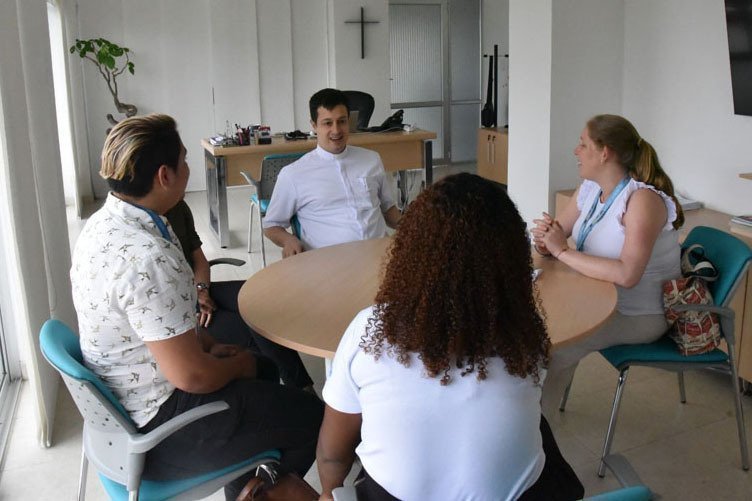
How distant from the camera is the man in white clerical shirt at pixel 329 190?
11.0 feet

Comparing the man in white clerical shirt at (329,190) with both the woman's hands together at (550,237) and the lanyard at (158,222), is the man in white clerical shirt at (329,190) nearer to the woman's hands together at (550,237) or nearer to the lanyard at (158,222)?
the woman's hands together at (550,237)

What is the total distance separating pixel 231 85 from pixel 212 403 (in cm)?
727

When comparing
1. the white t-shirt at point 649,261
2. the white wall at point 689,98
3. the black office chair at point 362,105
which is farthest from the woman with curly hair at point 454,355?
the black office chair at point 362,105

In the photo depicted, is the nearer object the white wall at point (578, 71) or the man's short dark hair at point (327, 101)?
the man's short dark hair at point (327, 101)

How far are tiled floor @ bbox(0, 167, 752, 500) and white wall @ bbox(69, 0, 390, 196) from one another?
570 cm

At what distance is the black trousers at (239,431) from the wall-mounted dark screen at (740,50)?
2.79m

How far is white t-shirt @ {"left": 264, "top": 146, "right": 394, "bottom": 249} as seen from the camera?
3352mm

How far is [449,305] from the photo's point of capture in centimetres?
129

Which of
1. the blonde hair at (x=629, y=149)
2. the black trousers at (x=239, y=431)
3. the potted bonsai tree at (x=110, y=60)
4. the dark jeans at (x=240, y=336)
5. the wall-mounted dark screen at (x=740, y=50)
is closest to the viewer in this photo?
the black trousers at (x=239, y=431)

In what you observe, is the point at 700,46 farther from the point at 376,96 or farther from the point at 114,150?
the point at 376,96

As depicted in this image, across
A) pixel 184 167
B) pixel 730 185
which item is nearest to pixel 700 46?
pixel 730 185

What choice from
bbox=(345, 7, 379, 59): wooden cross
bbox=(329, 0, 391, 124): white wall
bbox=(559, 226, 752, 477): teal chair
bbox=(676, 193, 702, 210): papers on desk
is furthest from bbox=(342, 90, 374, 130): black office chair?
bbox=(559, 226, 752, 477): teal chair

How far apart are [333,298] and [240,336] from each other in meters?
0.66

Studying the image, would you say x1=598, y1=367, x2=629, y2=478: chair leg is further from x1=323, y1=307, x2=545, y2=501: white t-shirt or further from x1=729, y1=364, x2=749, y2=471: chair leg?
x1=323, y1=307, x2=545, y2=501: white t-shirt
